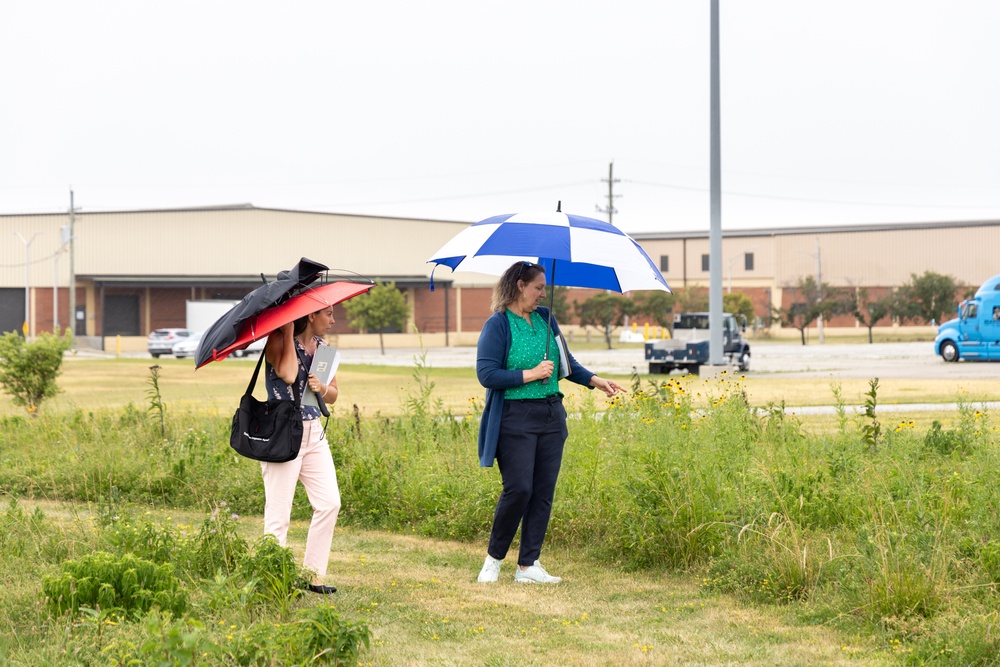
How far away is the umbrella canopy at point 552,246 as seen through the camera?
6719mm

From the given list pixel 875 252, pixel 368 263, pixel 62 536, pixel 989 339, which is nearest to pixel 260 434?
pixel 62 536

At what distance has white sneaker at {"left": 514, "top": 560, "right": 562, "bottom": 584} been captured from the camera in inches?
270

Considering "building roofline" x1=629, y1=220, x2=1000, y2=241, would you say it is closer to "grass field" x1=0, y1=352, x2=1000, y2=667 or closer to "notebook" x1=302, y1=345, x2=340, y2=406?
"grass field" x1=0, y1=352, x2=1000, y2=667

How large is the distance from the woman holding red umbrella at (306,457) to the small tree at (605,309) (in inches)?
2555

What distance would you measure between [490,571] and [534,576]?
27 centimetres

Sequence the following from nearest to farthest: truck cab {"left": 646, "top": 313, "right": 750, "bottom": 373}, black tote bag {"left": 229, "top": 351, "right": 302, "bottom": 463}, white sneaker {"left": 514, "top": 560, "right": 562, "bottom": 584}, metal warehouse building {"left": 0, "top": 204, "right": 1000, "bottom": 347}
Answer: black tote bag {"left": 229, "top": 351, "right": 302, "bottom": 463}
white sneaker {"left": 514, "top": 560, "right": 562, "bottom": 584}
truck cab {"left": 646, "top": 313, "right": 750, "bottom": 373}
metal warehouse building {"left": 0, "top": 204, "right": 1000, "bottom": 347}

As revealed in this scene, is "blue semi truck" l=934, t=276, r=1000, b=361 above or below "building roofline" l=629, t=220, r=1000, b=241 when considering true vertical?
below

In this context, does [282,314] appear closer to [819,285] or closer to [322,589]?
[322,589]

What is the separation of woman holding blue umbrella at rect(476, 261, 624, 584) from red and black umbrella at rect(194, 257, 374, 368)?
935 millimetres

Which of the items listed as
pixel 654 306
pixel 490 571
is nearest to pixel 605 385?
pixel 490 571

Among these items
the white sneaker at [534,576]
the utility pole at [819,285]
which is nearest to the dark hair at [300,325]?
the white sneaker at [534,576]

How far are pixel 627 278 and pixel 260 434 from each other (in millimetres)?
2617

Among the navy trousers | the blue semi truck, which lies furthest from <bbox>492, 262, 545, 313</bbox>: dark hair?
the blue semi truck

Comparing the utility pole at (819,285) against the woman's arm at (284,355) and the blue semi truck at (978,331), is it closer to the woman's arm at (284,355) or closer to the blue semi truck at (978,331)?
the blue semi truck at (978,331)
